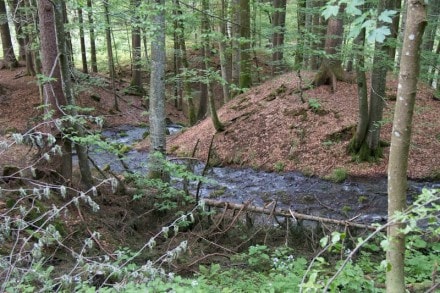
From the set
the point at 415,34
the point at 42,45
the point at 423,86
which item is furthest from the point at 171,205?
the point at 423,86

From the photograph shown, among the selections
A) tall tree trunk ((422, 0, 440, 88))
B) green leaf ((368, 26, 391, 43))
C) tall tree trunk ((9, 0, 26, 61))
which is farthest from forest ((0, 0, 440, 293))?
tall tree trunk ((9, 0, 26, 61))

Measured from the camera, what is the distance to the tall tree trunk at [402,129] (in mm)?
2494

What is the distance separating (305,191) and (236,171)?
8.80 ft

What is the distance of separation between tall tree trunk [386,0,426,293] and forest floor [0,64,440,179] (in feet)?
25.7

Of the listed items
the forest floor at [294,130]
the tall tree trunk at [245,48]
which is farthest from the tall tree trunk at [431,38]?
the tall tree trunk at [245,48]

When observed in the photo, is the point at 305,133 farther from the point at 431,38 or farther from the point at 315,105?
the point at 431,38

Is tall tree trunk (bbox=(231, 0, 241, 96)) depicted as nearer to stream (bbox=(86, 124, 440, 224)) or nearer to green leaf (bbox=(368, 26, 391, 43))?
stream (bbox=(86, 124, 440, 224))

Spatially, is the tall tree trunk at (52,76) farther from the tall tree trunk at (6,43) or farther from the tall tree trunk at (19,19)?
the tall tree trunk at (6,43)

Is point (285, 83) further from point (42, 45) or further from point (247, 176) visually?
point (42, 45)

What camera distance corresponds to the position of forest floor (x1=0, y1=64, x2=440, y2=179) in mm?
11430

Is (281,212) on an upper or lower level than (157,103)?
lower

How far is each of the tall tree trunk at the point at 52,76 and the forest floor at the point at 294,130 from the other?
4269mm

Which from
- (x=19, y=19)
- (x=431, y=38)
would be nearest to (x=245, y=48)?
(x=431, y=38)

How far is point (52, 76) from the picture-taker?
22.7 ft
